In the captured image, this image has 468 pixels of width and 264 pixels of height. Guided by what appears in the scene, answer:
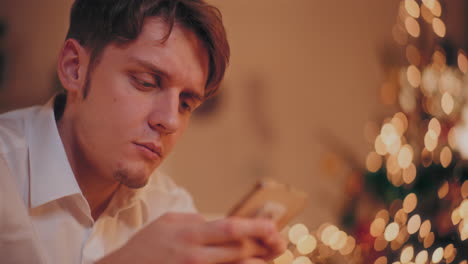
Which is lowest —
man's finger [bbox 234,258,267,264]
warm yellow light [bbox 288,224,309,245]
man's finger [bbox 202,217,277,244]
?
warm yellow light [bbox 288,224,309,245]

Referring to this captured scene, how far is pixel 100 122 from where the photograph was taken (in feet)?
3.47

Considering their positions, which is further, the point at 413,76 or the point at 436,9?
the point at 413,76

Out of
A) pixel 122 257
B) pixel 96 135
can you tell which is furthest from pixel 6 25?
pixel 122 257

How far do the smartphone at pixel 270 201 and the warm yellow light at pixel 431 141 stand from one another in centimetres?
109

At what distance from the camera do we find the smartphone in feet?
1.94

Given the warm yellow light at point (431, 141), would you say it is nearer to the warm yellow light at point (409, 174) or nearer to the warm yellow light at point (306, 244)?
the warm yellow light at point (409, 174)

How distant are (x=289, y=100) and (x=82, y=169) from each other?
1881 mm

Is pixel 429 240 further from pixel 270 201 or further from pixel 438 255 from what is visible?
pixel 270 201

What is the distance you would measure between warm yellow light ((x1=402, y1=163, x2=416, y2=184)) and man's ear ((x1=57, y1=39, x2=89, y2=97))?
1424mm

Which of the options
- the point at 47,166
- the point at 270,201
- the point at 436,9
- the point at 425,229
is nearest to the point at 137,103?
the point at 47,166

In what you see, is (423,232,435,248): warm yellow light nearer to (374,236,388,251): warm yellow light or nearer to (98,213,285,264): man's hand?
(374,236,388,251): warm yellow light

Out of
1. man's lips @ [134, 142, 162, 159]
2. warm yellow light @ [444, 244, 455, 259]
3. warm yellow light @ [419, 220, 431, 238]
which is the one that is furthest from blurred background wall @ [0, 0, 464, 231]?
warm yellow light @ [444, 244, 455, 259]

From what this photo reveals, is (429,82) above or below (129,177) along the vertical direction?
above

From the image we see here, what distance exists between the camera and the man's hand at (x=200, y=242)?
1.83 ft
